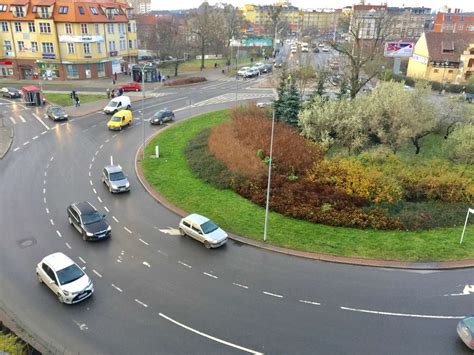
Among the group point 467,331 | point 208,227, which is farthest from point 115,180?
point 467,331

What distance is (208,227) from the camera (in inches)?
850

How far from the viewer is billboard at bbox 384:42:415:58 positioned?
252 ft

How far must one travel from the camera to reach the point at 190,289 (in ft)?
59.1

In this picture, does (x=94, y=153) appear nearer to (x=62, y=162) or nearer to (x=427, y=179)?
(x=62, y=162)

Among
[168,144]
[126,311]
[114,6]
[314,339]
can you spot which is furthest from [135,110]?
[314,339]

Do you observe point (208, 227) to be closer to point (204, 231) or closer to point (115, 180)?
point (204, 231)

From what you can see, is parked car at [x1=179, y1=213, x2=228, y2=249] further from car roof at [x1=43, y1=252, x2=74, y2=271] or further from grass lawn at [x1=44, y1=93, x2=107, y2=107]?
grass lawn at [x1=44, y1=93, x2=107, y2=107]

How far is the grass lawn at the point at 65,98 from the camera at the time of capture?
5203cm

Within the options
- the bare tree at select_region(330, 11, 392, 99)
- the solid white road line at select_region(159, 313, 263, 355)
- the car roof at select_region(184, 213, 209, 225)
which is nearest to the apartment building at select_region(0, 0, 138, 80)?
the bare tree at select_region(330, 11, 392, 99)

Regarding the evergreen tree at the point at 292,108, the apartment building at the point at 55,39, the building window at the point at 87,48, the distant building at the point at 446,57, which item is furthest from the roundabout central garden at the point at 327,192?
the distant building at the point at 446,57

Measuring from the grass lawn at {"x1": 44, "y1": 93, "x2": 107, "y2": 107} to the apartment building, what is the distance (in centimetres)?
1172

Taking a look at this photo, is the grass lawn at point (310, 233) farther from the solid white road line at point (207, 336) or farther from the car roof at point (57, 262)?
the car roof at point (57, 262)

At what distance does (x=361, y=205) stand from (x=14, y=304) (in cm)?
1901

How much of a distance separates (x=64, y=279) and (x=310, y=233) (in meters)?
12.6
